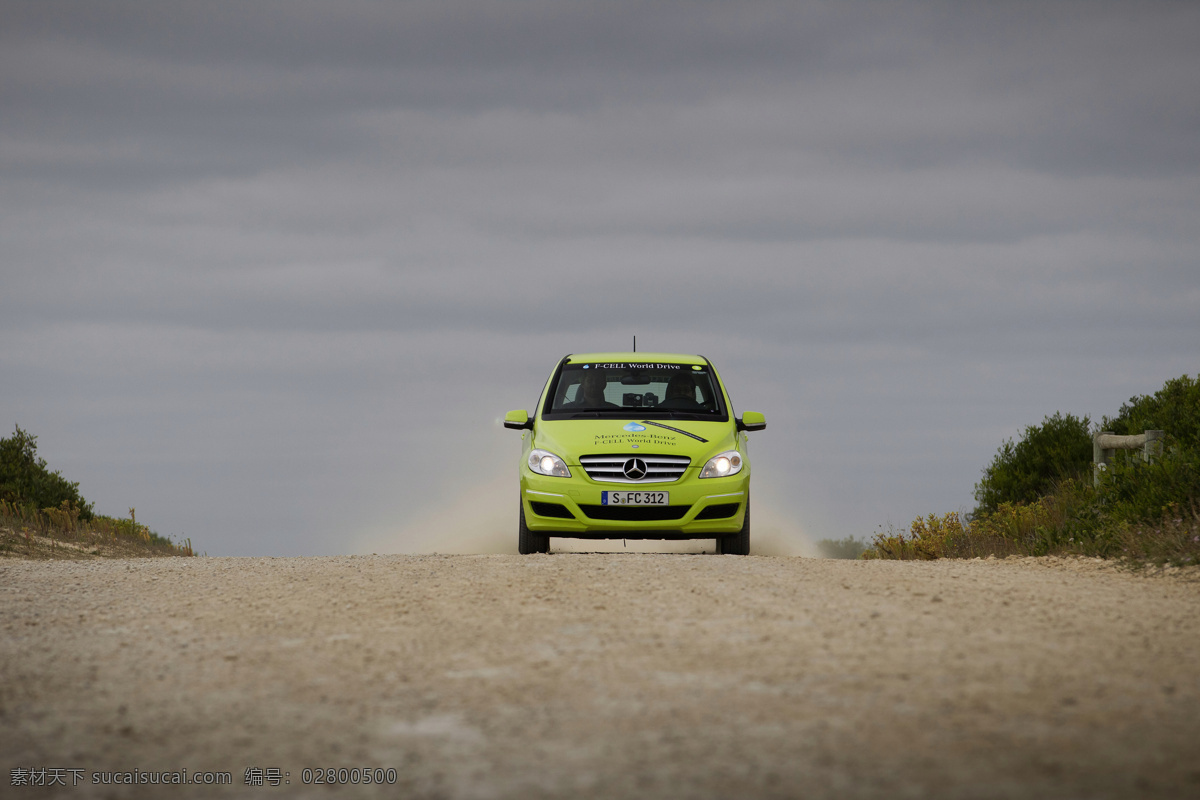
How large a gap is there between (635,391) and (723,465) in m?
1.81

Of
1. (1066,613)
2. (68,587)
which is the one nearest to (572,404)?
(68,587)

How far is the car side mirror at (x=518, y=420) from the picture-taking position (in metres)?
11.6

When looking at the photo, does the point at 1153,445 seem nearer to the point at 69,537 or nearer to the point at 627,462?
the point at 627,462

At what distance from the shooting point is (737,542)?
11297 mm

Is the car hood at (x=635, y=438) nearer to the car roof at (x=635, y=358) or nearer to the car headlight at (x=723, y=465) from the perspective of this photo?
the car headlight at (x=723, y=465)

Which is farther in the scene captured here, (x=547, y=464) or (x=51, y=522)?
(x=51, y=522)

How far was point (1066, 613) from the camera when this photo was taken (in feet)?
22.8

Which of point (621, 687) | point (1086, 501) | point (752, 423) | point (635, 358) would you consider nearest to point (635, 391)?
point (635, 358)

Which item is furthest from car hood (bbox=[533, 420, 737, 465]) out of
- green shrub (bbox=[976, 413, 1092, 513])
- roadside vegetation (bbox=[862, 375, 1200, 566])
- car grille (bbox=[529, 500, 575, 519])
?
green shrub (bbox=[976, 413, 1092, 513])

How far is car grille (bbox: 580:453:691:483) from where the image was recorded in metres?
10.7

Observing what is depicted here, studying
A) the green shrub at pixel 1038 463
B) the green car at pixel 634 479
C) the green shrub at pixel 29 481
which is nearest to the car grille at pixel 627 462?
the green car at pixel 634 479

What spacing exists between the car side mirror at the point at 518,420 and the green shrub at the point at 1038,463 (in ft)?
28.2

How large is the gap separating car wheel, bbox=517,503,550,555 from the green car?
0.01 metres

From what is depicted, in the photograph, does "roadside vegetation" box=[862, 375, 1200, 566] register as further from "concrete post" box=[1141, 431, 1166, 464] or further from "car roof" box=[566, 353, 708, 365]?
"car roof" box=[566, 353, 708, 365]
